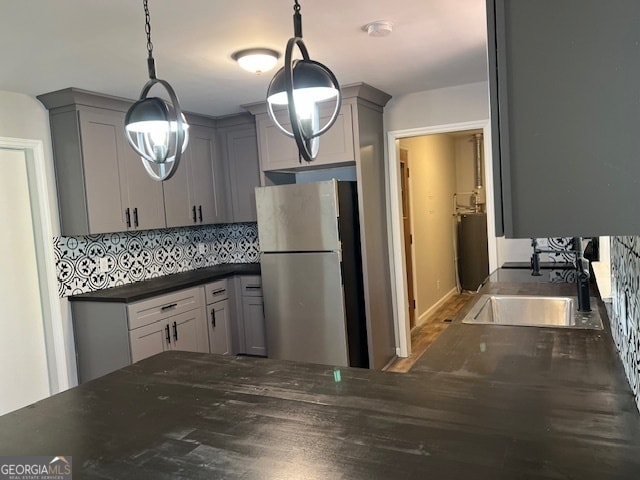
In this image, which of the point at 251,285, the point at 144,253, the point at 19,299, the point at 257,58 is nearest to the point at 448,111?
the point at 257,58

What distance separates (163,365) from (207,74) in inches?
76.0

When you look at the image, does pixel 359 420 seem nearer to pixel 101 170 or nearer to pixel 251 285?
pixel 101 170

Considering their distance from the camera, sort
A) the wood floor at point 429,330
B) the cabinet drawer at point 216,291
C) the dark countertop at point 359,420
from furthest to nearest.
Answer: the wood floor at point 429,330 → the cabinet drawer at point 216,291 → the dark countertop at point 359,420

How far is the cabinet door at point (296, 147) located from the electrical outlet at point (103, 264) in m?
1.44

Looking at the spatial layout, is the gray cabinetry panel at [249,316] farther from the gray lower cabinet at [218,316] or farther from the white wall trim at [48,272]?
the white wall trim at [48,272]

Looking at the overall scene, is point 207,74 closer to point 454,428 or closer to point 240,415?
point 240,415

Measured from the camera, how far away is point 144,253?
3998mm

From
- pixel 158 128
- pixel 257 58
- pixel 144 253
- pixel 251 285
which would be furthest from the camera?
pixel 251 285

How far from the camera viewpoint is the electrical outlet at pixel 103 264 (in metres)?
3.61

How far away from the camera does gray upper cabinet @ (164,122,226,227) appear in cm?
399

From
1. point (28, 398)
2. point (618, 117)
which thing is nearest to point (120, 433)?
point (618, 117)

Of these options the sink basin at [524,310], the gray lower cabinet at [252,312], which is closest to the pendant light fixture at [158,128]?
the sink basin at [524,310]

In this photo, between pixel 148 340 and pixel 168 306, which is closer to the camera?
pixel 148 340

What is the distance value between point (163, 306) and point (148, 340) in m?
0.27
